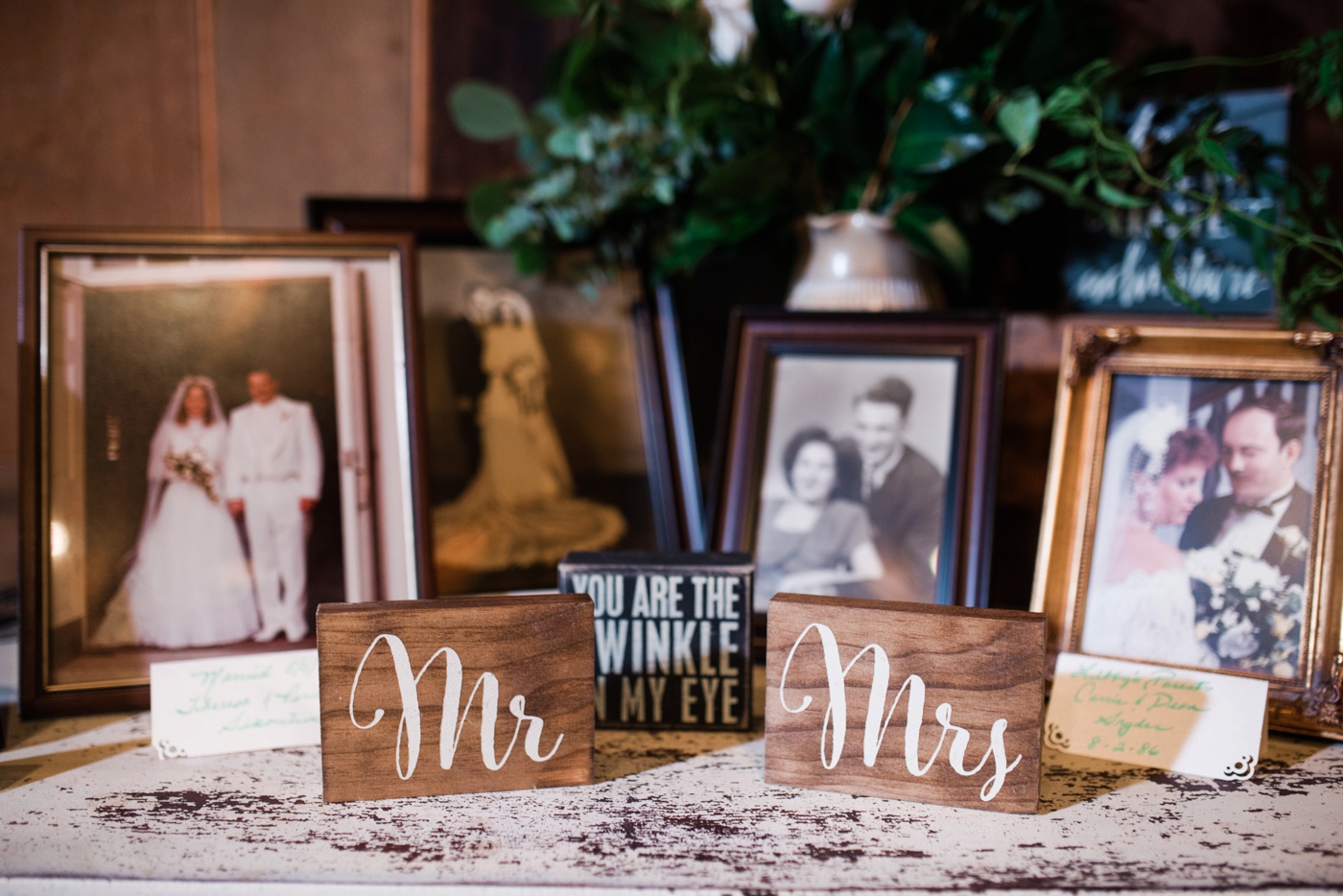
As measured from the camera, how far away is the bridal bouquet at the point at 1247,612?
723 mm

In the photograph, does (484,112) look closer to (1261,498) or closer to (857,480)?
(857,480)

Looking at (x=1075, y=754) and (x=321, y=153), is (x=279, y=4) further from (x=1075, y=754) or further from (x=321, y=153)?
(x=1075, y=754)

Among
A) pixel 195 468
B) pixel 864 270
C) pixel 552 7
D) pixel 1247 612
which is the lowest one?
pixel 1247 612

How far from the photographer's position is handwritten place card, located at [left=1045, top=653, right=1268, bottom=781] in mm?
672

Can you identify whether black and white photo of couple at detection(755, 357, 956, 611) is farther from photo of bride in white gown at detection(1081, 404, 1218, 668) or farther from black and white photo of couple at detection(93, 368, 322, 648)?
black and white photo of couple at detection(93, 368, 322, 648)

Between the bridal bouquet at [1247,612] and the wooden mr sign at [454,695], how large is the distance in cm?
53

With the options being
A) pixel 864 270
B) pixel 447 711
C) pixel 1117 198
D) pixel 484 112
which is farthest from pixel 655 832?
pixel 484 112

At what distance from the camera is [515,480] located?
1.01 metres

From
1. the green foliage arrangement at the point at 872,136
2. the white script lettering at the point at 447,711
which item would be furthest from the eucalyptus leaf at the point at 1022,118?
the white script lettering at the point at 447,711

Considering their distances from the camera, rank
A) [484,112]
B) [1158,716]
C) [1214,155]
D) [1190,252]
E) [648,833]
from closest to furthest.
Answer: [648,833] → [1158,716] → [1214,155] → [1190,252] → [484,112]

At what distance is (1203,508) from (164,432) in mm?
957

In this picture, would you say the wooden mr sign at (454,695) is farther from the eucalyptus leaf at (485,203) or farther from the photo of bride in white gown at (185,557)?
the eucalyptus leaf at (485,203)

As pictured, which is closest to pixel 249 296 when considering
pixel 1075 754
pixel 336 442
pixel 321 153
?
pixel 336 442

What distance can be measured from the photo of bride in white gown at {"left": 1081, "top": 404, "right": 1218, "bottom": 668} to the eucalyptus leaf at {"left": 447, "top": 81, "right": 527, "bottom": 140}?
2.58 ft
